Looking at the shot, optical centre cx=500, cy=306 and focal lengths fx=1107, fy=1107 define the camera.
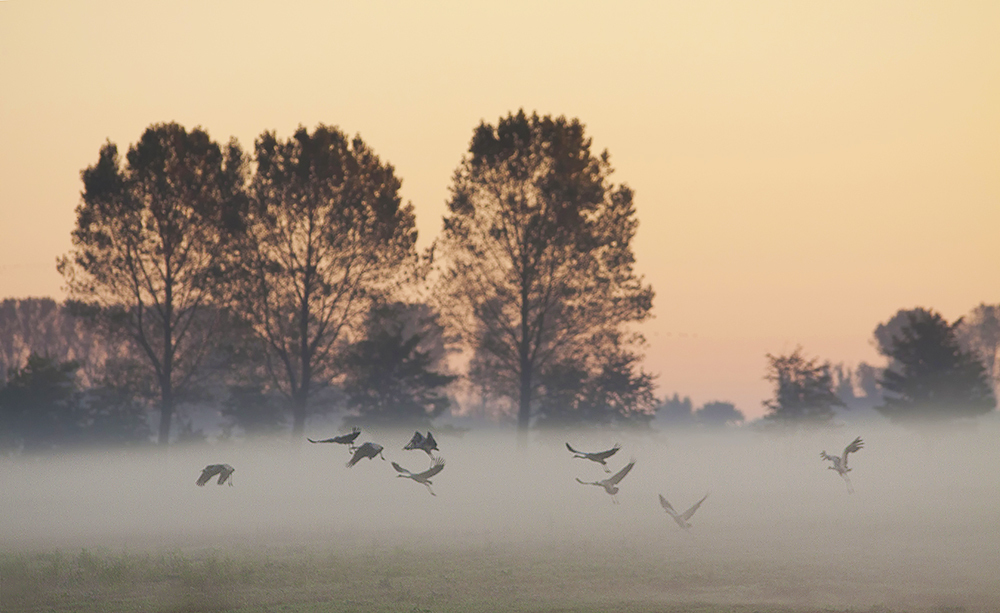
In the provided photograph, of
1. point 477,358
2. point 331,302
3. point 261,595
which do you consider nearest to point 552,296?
point 331,302

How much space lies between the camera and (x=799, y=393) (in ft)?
250

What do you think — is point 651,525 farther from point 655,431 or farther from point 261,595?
point 655,431

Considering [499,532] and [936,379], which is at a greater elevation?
[936,379]

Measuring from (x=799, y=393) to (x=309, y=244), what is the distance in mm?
36212

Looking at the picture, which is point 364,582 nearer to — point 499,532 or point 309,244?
point 499,532

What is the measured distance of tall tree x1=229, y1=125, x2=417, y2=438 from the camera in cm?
5934

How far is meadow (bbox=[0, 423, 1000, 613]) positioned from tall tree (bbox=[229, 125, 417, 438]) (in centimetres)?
664

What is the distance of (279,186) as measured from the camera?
197 ft

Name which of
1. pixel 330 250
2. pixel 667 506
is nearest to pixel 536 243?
pixel 330 250

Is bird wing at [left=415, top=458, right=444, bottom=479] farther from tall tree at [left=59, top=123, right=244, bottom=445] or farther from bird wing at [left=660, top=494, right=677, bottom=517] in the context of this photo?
tall tree at [left=59, top=123, right=244, bottom=445]

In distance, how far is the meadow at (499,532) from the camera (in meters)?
25.5

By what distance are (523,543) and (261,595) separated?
432 inches

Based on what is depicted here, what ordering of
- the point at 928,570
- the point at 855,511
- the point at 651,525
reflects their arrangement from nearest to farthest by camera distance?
the point at 928,570, the point at 651,525, the point at 855,511

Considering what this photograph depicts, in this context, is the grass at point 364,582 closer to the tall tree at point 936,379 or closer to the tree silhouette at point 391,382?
the tree silhouette at point 391,382
